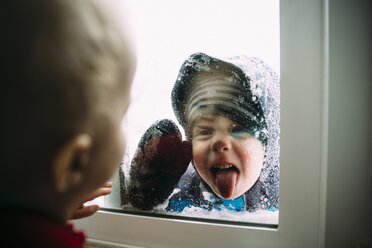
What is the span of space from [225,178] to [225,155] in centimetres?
6

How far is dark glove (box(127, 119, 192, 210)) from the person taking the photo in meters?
0.60

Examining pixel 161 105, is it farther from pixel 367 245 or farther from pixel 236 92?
pixel 367 245

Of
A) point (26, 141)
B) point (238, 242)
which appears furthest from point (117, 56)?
point (238, 242)

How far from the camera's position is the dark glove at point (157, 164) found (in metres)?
0.60

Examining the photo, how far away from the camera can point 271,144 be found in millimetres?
538

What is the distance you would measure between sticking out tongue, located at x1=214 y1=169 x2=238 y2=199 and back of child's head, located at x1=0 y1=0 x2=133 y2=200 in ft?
1.24

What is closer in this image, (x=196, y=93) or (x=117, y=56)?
(x=117, y=56)

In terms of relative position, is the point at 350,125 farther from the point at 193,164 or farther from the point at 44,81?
the point at 44,81

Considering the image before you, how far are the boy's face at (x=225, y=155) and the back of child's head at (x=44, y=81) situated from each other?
0.34 meters

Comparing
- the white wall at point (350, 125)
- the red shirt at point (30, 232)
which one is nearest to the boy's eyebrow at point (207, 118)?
the white wall at point (350, 125)

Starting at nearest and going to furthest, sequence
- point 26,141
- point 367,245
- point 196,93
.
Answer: point 26,141
point 367,245
point 196,93

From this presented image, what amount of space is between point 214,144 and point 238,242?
0.84 ft

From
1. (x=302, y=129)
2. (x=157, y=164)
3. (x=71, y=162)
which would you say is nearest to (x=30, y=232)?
(x=71, y=162)

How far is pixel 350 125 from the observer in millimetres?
469
